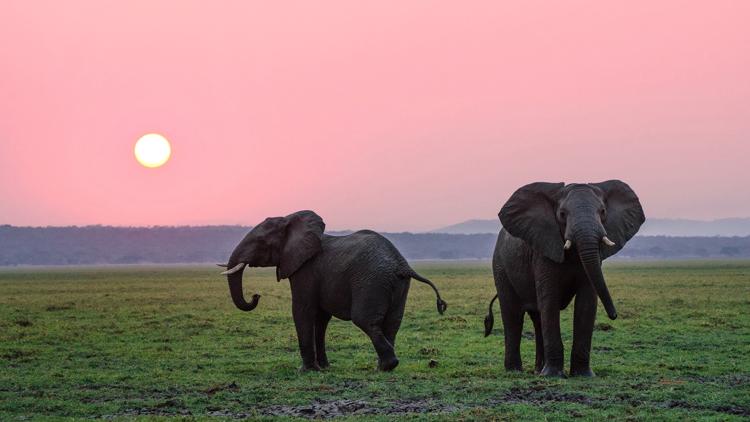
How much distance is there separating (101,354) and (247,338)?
4.51m

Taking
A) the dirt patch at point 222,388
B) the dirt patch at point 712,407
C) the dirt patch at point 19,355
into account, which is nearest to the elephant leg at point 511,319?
the dirt patch at point 712,407

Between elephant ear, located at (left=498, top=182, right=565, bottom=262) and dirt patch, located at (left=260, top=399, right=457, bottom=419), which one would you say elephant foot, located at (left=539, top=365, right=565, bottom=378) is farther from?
dirt patch, located at (left=260, top=399, right=457, bottom=419)

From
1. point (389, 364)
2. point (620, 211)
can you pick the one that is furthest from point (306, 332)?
point (620, 211)

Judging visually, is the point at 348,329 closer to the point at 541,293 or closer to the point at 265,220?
the point at 265,220

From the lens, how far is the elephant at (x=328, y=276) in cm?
1712

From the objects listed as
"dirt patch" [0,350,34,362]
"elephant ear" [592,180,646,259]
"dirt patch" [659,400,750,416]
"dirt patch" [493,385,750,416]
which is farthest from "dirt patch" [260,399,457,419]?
"dirt patch" [0,350,34,362]

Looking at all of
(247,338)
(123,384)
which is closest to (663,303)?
(247,338)

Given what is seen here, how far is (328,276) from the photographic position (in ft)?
58.6

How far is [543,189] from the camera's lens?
1617 cm

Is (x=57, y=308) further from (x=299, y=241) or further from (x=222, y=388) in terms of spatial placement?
(x=222, y=388)

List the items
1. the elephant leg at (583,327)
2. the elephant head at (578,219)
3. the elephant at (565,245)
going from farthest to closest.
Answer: the elephant leg at (583,327)
the elephant at (565,245)
the elephant head at (578,219)

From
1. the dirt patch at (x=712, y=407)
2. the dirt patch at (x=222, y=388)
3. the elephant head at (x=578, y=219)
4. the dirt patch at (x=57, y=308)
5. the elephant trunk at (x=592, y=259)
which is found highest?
the elephant head at (x=578, y=219)

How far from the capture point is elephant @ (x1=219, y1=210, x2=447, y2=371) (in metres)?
17.1

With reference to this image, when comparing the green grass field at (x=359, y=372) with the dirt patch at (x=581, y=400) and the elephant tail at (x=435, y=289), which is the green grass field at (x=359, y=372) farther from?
the elephant tail at (x=435, y=289)
